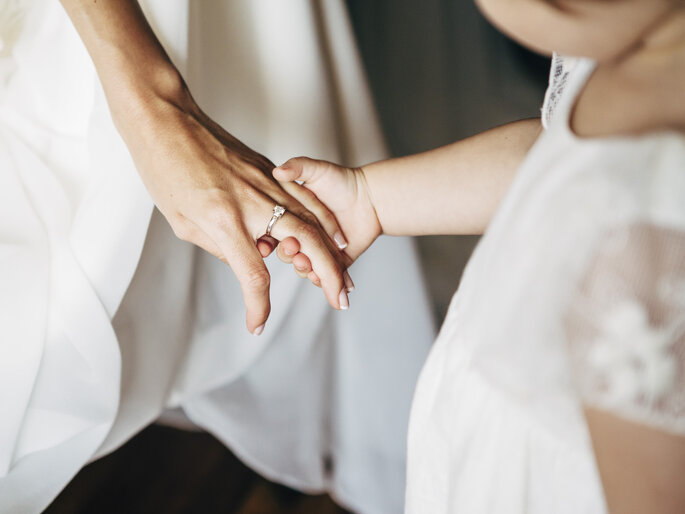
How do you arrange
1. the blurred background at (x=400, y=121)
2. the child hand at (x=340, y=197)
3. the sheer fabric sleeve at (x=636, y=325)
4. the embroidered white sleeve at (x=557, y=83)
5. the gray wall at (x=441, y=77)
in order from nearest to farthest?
the sheer fabric sleeve at (x=636, y=325) → the embroidered white sleeve at (x=557, y=83) → the child hand at (x=340, y=197) → the blurred background at (x=400, y=121) → the gray wall at (x=441, y=77)

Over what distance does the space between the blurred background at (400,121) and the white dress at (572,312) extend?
65 cm

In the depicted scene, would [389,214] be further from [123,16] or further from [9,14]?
[9,14]

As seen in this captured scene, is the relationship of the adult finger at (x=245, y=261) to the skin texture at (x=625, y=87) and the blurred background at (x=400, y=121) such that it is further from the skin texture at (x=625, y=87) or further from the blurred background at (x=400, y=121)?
the blurred background at (x=400, y=121)

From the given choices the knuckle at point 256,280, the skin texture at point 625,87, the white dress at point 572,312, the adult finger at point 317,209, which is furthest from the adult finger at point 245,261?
the skin texture at point 625,87

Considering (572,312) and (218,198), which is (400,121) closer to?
(218,198)

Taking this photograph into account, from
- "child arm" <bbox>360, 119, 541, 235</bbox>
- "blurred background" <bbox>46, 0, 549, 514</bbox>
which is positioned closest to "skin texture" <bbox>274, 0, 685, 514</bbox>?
"child arm" <bbox>360, 119, 541, 235</bbox>

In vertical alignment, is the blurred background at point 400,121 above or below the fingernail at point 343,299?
below

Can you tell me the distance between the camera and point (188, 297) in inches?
33.0

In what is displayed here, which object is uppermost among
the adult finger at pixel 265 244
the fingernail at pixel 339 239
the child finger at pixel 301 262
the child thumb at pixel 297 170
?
the child thumb at pixel 297 170

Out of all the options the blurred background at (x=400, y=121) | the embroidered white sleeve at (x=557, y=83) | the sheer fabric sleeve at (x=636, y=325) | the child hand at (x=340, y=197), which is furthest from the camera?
the blurred background at (x=400, y=121)

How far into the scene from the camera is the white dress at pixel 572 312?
13.4 inches

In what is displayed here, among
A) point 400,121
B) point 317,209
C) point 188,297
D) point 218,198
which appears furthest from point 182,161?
point 400,121

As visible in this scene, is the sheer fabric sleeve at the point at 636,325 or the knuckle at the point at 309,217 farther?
the knuckle at the point at 309,217

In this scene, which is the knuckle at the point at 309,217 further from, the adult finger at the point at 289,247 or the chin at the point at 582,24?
the chin at the point at 582,24
